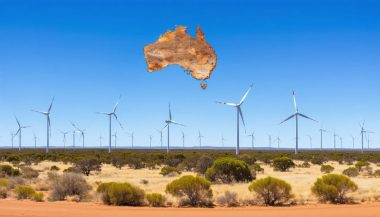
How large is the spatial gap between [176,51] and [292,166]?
1967 inches

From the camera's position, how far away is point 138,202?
931 inches

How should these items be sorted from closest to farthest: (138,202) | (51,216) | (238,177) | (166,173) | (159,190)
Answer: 1. (51,216)
2. (138,202)
3. (159,190)
4. (238,177)
5. (166,173)

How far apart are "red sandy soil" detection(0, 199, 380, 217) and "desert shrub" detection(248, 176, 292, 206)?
165 cm

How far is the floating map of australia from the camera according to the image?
999cm

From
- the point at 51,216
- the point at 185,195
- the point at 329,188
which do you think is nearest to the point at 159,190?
the point at 185,195

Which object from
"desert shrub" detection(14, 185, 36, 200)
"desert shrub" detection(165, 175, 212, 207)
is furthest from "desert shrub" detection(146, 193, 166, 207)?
"desert shrub" detection(14, 185, 36, 200)

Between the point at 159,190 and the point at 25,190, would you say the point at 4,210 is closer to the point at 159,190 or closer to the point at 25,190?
the point at 25,190

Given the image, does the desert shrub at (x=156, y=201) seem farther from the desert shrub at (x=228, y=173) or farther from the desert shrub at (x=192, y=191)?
the desert shrub at (x=228, y=173)

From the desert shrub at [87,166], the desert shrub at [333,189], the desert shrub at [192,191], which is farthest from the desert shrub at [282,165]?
the desert shrub at [192,191]

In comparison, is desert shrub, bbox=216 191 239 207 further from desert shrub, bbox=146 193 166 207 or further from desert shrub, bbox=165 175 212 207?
desert shrub, bbox=146 193 166 207

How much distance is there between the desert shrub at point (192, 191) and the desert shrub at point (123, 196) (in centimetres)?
165

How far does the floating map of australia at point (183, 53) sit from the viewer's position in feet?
32.8

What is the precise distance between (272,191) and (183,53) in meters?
15.4

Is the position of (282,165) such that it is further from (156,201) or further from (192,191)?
(156,201)
